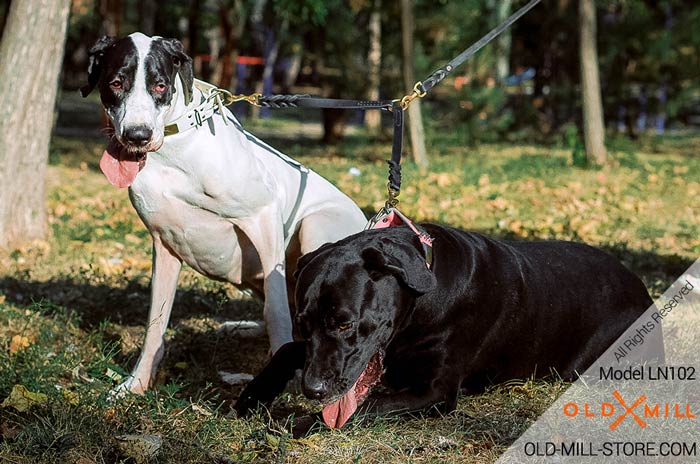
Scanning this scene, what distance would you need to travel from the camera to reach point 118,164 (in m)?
3.92

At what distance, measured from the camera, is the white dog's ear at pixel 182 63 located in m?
3.84

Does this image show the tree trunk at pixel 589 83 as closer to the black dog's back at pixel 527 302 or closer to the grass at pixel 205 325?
the grass at pixel 205 325

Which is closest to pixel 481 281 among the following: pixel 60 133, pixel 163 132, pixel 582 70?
pixel 163 132

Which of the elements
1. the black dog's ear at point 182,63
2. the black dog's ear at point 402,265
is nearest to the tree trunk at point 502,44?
the black dog's ear at point 182,63

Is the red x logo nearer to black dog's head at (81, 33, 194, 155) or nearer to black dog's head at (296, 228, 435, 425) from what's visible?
black dog's head at (296, 228, 435, 425)

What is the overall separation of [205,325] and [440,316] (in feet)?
6.15

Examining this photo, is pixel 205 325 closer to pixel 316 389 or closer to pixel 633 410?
pixel 316 389

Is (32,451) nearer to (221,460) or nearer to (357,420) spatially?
(221,460)

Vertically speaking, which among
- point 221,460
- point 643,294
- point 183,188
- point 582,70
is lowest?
point 221,460

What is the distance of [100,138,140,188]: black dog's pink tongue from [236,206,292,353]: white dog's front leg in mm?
505

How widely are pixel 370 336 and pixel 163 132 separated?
1242 mm

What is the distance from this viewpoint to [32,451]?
320 cm

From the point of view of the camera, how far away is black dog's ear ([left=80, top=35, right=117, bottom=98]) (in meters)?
3.88

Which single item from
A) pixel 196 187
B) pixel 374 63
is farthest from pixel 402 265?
pixel 374 63
